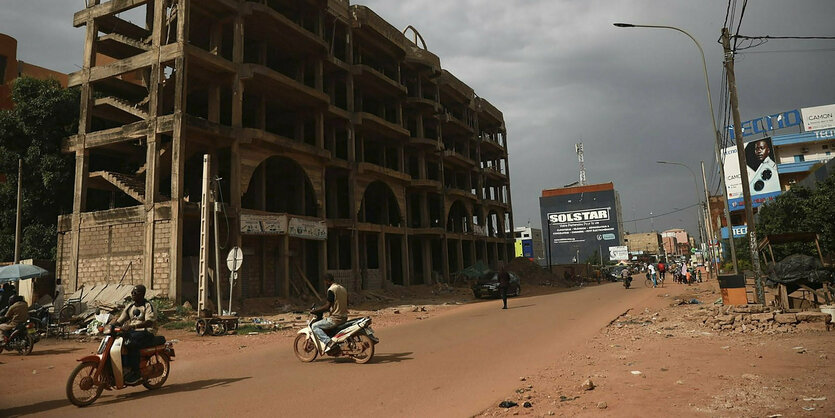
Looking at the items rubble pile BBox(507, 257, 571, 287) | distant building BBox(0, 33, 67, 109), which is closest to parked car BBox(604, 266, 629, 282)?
rubble pile BBox(507, 257, 571, 287)

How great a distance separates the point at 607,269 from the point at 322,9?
168ft

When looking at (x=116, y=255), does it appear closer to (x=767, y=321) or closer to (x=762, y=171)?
(x=767, y=321)

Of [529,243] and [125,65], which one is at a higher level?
[125,65]

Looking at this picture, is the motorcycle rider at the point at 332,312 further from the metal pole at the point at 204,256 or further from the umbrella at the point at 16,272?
the umbrella at the point at 16,272

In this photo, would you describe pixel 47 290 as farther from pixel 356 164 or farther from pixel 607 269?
pixel 607 269

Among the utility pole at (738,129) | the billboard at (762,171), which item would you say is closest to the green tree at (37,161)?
the utility pole at (738,129)

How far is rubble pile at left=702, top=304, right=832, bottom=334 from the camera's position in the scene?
36.9ft

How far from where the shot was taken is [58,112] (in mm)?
27234

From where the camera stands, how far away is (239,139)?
22.3 m

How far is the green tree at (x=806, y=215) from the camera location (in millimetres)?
24219

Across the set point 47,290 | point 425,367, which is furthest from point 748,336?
point 47,290

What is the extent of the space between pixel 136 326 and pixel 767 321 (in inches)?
519

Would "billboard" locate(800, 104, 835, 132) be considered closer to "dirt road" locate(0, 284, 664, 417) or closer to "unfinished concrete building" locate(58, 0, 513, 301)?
"unfinished concrete building" locate(58, 0, 513, 301)

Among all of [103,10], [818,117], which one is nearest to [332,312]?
[103,10]
